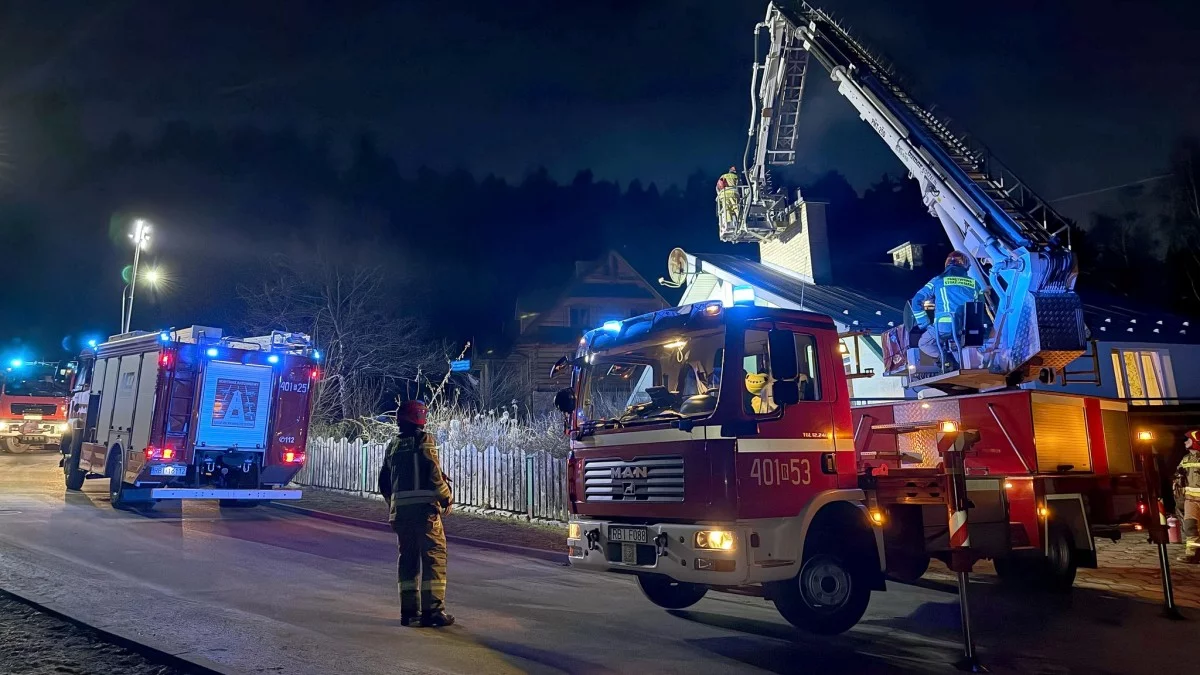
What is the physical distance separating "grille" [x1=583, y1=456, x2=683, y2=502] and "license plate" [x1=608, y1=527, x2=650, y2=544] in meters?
0.23

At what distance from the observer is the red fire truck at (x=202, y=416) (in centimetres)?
1353

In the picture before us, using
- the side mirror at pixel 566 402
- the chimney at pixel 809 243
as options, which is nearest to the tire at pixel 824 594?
the side mirror at pixel 566 402

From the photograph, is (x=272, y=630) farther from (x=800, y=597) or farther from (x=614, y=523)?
(x=800, y=597)

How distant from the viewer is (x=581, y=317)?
38.2 metres

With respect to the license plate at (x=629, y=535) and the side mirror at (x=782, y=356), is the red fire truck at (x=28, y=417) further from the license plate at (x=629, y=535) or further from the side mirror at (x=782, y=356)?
the side mirror at (x=782, y=356)

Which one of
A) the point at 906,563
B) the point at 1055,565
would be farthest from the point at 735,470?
the point at 1055,565

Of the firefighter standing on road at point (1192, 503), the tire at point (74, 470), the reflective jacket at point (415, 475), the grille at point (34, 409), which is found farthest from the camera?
the grille at point (34, 409)

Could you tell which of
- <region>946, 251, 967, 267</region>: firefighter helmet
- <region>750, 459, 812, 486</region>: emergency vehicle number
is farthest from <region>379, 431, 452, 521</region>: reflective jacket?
<region>946, 251, 967, 267</region>: firefighter helmet

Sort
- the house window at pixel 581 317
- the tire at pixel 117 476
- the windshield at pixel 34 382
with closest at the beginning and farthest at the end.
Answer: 1. the tire at pixel 117 476
2. the windshield at pixel 34 382
3. the house window at pixel 581 317

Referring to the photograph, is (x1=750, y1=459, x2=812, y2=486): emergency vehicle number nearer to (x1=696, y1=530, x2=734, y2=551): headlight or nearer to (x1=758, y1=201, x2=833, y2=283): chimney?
(x1=696, y1=530, x2=734, y2=551): headlight

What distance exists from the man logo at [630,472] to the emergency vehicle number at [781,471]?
2.86ft

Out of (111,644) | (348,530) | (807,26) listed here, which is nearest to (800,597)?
(111,644)

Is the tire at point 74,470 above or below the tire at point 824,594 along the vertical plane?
above

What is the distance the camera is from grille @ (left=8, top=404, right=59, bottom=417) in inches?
1177
